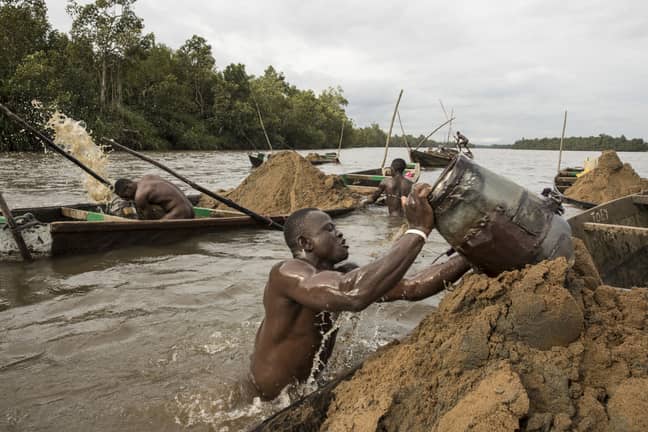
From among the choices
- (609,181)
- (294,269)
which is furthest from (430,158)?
(294,269)

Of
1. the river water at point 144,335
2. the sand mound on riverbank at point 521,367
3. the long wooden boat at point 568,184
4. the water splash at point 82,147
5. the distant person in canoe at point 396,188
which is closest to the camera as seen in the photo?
the sand mound on riverbank at point 521,367

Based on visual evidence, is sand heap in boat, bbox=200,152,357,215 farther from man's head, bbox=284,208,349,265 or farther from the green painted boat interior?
man's head, bbox=284,208,349,265

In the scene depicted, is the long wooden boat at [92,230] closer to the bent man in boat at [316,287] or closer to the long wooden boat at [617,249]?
the bent man in boat at [316,287]

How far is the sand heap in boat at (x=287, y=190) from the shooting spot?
9.46 meters

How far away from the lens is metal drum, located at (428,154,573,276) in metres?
1.88

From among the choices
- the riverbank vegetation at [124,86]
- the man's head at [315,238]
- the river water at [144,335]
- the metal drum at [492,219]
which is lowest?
the river water at [144,335]

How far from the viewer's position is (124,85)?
40750mm

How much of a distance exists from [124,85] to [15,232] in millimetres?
39476

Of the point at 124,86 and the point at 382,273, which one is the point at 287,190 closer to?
the point at 382,273

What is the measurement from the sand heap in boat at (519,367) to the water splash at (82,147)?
7.34m

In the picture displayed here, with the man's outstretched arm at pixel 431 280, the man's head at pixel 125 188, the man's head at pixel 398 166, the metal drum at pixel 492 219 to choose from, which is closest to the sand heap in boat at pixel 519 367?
the metal drum at pixel 492 219

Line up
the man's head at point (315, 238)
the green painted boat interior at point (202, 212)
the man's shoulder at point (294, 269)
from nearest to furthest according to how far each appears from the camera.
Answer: the man's shoulder at point (294, 269)
the man's head at point (315, 238)
the green painted boat interior at point (202, 212)

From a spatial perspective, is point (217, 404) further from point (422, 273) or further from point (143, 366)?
point (422, 273)

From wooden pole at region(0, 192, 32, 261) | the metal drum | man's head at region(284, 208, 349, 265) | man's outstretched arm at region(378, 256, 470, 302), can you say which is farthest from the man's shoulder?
wooden pole at region(0, 192, 32, 261)
